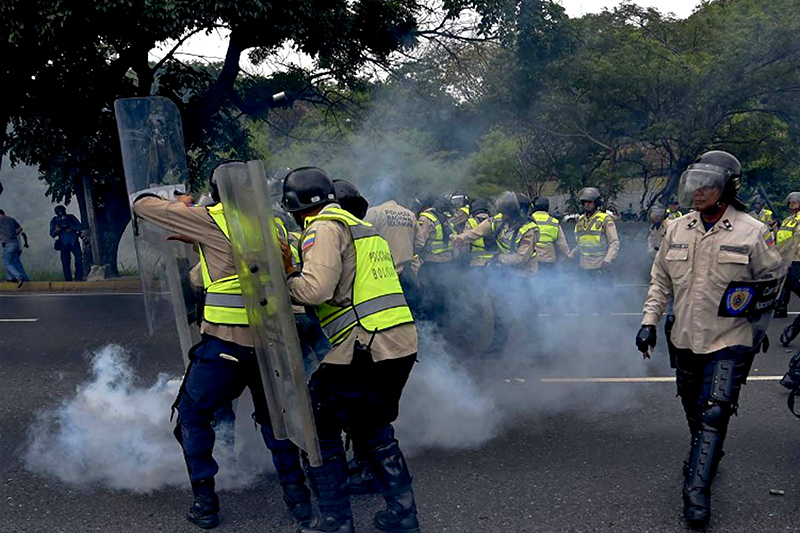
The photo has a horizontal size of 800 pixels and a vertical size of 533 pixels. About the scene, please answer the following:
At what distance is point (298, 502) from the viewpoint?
373cm

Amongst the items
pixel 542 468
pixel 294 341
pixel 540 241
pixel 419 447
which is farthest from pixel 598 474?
pixel 540 241

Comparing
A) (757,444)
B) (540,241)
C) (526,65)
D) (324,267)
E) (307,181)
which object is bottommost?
(757,444)

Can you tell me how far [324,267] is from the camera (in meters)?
3.21

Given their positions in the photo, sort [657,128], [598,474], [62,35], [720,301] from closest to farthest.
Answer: [720,301] → [598,474] → [62,35] → [657,128]

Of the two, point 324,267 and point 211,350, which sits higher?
point 324,267

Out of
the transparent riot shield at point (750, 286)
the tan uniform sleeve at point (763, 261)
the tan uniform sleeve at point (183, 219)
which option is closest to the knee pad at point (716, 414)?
the transparent riot shield at point (750, 286)

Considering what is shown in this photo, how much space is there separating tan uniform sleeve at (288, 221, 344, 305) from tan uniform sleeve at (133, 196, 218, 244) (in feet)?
1.81

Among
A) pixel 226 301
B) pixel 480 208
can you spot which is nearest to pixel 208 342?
pixel 226 301

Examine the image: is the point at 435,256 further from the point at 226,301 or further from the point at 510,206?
the point at 226,301

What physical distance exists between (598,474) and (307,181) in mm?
2257

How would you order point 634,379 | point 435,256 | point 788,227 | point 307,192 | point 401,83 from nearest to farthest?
point 307,192, point 634,379, point 435,256, point 788,227, point 401,83

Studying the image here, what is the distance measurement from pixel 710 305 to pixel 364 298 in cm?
168

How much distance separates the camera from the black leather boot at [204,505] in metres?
3.68

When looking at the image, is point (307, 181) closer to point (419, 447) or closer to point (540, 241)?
point (419, 447)
